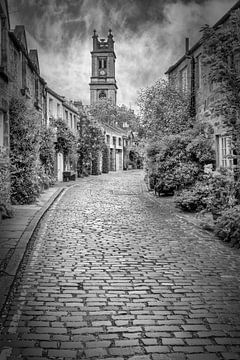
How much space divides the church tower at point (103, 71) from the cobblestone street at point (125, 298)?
8011 centimetres

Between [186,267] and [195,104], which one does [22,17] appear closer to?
[195,104]

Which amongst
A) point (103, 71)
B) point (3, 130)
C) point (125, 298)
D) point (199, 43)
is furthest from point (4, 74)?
point (103, 71)

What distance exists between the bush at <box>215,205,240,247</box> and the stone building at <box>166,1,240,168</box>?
6.18 meters

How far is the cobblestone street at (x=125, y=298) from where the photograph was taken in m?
3.94

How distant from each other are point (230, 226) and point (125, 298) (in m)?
4.41

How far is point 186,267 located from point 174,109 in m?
15.9

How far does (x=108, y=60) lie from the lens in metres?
88.0

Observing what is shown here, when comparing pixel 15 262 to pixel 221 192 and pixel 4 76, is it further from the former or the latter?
pixel 4 76

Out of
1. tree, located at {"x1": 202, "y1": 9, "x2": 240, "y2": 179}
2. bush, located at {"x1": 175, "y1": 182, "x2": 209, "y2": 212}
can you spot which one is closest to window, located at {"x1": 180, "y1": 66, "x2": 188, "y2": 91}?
bush, located at {"x1": 175, "y1": 182, "x2": 209, "y2": 212}

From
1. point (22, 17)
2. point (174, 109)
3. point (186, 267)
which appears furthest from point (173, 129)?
point (186, 267)

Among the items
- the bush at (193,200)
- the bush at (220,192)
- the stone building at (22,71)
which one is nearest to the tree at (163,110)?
the stone building at (22,71)

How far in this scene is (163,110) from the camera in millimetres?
22766

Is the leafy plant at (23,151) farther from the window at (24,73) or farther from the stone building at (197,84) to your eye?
the stone building at (197,84)

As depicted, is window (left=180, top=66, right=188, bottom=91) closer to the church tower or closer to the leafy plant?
the leafy plant
